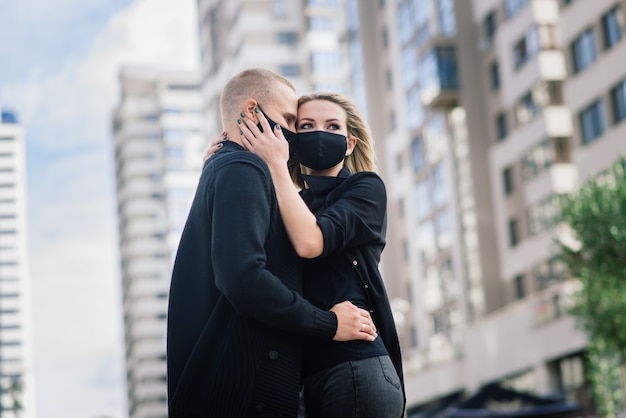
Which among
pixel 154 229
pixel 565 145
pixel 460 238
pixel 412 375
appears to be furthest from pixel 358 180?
pixel 154 229

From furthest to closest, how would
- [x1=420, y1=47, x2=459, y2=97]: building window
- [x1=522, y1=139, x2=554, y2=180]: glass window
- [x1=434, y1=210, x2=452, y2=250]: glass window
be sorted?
[x1=434, y1=210, x2=452, y2=250]: glass window → [x1=420, y1=47, x2=459, y2=97]: building window → [x1=522, y1=139, x2=554, y2=180]: glass window

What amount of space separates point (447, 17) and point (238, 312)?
57.8 m

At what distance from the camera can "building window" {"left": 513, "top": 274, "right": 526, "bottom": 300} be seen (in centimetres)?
5378

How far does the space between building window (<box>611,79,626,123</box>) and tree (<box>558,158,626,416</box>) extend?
38.2ft

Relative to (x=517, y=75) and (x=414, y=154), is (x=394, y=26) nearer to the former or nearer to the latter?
(x=414, y=154)

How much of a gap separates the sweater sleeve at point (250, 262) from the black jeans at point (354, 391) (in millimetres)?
158

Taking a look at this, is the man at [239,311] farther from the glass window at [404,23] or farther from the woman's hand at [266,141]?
the glass window at [404,23]

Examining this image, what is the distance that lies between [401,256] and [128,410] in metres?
102

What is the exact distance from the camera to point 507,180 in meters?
55.5

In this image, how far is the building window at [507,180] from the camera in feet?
181

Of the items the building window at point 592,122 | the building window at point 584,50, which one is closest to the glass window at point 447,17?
the building window at point 584,50

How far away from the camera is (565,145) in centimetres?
5072

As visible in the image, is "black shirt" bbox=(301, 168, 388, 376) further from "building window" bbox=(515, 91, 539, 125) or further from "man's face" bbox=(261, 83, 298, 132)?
"building window" bbox=(515, 91, 539, 125)

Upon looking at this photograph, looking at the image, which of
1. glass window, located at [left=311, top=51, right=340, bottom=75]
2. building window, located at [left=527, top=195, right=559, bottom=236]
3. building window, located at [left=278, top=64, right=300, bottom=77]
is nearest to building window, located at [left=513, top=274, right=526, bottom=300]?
building window, located at [left=527, top=195, right=559, bottom=236]
